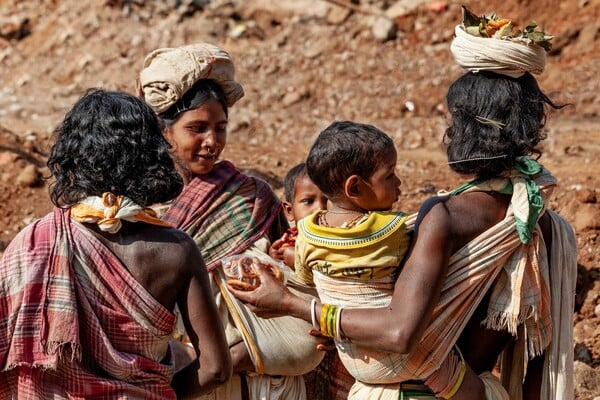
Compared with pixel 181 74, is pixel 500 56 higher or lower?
higher

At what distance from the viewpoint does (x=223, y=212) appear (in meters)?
4.34

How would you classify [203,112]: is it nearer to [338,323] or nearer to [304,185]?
[304,185]

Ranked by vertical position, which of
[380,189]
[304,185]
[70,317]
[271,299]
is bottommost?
[304,185]

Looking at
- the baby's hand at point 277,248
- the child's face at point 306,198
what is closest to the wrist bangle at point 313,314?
the baby's hand at point 277,248

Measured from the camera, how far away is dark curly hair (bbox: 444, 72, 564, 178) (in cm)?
320

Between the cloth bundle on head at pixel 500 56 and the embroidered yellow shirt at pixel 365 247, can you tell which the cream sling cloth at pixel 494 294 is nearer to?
the embroidered yellow shirt at pixel 365 247

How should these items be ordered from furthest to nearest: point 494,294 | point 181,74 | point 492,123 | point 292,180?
point 292,180 < point 181,74 < point 494,294 < point 492,123

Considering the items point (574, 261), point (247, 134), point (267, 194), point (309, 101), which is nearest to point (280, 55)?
point (309, 101)

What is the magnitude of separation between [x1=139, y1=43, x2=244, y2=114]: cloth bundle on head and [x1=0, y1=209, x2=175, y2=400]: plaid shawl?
137 centimetres

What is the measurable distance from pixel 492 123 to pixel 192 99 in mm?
1590

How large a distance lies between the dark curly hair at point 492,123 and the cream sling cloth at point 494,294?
0.08m

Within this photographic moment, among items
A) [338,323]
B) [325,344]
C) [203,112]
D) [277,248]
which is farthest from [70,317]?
[203,112]

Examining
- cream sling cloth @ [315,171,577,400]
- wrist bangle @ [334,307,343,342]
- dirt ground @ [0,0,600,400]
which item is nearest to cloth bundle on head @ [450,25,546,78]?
cream sling cloth @ [315,171,577,400]

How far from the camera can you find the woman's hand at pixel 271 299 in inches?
131
